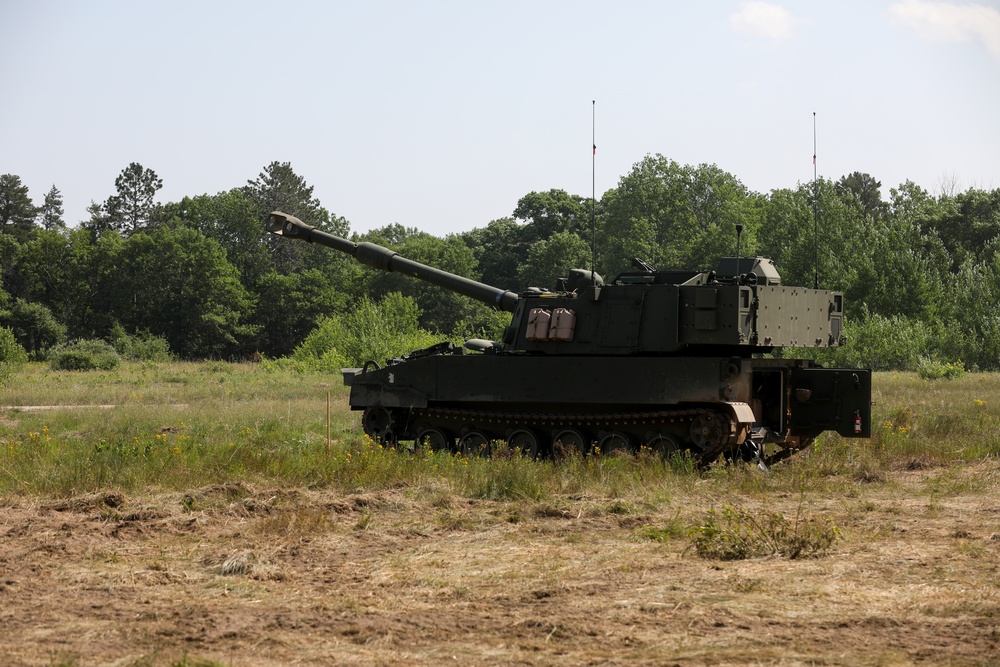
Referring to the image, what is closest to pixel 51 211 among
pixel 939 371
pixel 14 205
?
pixel 14 205

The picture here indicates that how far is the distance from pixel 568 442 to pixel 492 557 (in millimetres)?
6104

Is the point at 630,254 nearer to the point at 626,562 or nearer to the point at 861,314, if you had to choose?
the point at 861,314

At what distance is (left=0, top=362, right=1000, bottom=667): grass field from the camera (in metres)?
6.36

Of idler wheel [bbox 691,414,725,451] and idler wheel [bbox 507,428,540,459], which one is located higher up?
idler wheel [bbox 691,414,725,451]

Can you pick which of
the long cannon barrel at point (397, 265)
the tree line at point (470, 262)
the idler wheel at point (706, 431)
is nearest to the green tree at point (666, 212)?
the tree line at point (470, 262)

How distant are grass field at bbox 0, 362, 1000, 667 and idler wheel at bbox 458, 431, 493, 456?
0.80 m

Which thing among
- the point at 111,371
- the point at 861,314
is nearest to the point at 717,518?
the point at 111,371

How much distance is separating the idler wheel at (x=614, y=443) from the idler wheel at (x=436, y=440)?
2.23 meters

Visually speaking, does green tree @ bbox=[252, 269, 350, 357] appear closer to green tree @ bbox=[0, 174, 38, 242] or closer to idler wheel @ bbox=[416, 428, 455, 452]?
green tree @ bbox=[0, 174, 38, 242]

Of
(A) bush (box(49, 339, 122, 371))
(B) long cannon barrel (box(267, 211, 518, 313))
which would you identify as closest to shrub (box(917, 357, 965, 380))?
(B) long cannon barrel (box(267, 211, 518, 313))

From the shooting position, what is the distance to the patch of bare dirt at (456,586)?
20.5 feet

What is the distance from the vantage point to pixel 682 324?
14.1 metres

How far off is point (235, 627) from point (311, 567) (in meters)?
1.81

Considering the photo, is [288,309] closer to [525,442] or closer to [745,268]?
[525,442]
